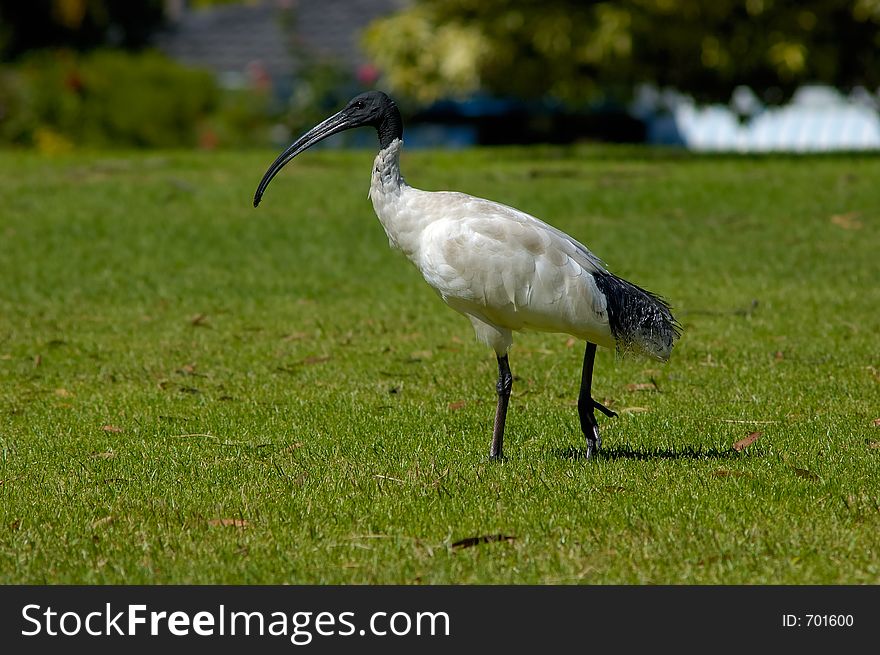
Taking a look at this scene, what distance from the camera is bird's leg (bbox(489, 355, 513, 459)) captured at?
279 inches

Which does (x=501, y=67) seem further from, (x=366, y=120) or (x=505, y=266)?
(x=505, y=266)

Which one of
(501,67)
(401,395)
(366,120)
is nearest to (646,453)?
(401,395)

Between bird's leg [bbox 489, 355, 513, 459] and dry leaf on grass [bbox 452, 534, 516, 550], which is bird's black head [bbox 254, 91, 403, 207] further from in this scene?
dry leaf on grass [bbox 452, 534, 516, 550]

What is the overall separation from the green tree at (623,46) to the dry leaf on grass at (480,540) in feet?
50.3

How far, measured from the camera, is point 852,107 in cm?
2919

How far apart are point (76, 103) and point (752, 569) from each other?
21.5 metres

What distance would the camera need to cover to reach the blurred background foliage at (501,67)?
66.9ft

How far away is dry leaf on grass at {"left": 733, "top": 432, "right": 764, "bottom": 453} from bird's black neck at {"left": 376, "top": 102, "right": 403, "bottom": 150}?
2404mm

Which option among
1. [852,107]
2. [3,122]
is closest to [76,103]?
[3,122]

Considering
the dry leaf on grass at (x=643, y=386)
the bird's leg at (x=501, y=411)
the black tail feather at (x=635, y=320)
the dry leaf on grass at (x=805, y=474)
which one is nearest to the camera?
the dry leaf on grass at (x=805, y=474)

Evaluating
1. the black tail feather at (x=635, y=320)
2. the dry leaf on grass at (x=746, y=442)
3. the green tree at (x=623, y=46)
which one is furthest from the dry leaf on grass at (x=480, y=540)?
the green tree at (x=623, y=46)

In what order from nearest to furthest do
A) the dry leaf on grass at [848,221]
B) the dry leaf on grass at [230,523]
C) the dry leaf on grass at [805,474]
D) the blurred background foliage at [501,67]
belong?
the dry leaf on grass at [230,523] → the dry leaf on grass at [805,474] → the dry leaf on grass at [848,221] → the blurred background foliage at [501,67]

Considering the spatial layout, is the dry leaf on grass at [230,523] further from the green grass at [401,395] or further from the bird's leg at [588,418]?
the bird's leg at [588,418]

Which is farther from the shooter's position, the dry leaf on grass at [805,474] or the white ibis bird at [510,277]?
the white ibis bird at [510,277]
